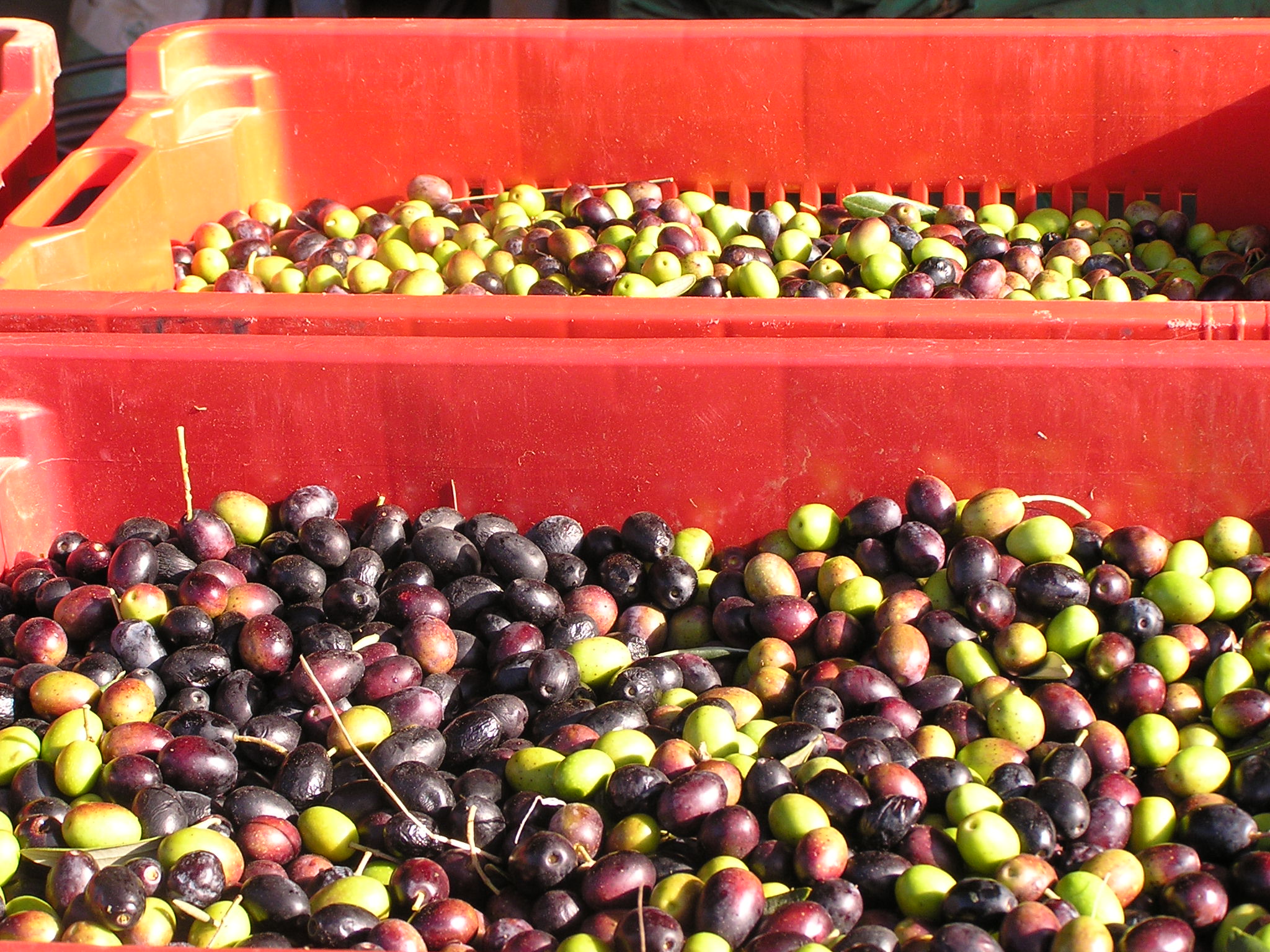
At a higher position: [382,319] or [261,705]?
[382,319]

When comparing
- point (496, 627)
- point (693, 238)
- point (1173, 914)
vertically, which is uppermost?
point (693, 238)

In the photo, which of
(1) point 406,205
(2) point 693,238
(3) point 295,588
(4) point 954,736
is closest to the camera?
(4) point 954,736

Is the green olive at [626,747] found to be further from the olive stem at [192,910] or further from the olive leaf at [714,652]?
the olive stem at [192,910]

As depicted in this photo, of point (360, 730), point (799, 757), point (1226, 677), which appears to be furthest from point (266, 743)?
point (1226, 677)

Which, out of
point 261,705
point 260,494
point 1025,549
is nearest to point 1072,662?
point 1025,549

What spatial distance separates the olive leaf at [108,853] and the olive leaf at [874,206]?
2.12 meters

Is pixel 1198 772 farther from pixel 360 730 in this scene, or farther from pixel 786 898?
pixel 360 730

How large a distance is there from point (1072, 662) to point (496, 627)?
2.79 ft

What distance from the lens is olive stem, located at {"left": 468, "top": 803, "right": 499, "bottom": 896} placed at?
1.60 m

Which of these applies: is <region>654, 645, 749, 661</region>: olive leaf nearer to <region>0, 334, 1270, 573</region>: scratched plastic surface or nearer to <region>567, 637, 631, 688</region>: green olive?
<region>567, 637, 631, 688</region>: green olive

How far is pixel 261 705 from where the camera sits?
1.95m

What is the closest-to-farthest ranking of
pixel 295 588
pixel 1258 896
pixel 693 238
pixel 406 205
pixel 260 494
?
pixel 1258 896, pixel 295 588, pixel 260 494, pixel 693 238, pixel 406 205

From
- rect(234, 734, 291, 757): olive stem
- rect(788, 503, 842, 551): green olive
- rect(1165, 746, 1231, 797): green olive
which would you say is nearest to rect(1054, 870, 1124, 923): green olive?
rect(1165, 746, 1231, 797): green olive

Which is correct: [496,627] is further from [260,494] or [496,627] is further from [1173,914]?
[1173,914]
